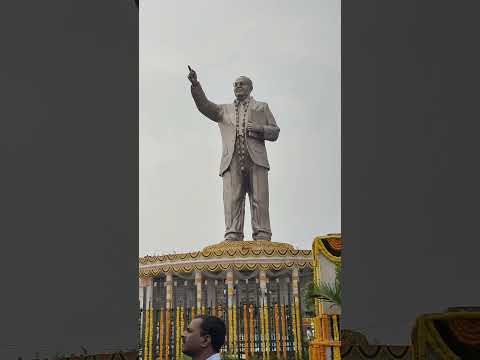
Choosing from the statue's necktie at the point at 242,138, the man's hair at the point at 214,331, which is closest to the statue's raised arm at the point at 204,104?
the statue's necktie at the point at 242,138

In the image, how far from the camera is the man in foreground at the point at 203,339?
2180 millimetres

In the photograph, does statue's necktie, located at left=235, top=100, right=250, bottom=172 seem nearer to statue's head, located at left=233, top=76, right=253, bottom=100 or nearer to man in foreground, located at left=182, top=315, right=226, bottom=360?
statue's head, located at left=233, top=76, right=253, bottom=100

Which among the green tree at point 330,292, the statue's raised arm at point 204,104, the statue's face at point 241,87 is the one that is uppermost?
the statue's face at point 241,87

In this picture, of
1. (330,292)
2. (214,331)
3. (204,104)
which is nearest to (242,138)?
(204,104)

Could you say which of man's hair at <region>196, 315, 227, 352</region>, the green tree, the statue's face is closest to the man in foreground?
man's hair at <region>196, 315, 227, 352</region>

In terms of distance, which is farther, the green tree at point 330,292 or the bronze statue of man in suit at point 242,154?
the bronze statue of man in suit at point 242,154

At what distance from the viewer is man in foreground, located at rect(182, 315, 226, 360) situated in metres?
2.18

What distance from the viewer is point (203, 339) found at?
7.16ft

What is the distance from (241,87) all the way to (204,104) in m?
0.76

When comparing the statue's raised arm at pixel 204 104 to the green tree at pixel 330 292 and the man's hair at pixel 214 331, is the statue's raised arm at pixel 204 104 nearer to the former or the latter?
the green tree at pixel 330 292
